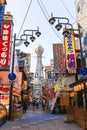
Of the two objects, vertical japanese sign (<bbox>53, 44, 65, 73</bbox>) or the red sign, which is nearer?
the red sign

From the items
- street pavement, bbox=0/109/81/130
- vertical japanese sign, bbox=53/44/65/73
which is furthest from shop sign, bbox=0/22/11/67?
vertical japanese sign, bbox=53/44/65/73

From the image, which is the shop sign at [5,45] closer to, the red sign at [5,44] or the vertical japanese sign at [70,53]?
the red sign at [5,44]

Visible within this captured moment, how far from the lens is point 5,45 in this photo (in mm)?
20391

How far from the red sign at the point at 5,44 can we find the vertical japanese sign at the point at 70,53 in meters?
6.87

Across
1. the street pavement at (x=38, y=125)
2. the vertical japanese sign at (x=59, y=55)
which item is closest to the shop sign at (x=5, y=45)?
the street pavement at (x=38, y=125)

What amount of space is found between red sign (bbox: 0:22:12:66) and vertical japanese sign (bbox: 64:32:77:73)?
687cm

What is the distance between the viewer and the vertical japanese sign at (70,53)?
79.6 ft

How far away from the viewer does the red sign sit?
65.5 ft

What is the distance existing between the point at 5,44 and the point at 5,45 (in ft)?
0.35

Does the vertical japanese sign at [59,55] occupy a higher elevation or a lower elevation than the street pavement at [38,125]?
higher

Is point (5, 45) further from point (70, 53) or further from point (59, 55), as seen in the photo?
point (59, 55)

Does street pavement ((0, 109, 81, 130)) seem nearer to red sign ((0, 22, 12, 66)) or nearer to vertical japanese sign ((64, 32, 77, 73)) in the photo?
red sign ((0, 22, 12, 66))

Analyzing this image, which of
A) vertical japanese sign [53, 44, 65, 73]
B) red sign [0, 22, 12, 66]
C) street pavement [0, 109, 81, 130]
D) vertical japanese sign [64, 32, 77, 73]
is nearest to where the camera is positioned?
street pavement [0, 109, 81, 130]

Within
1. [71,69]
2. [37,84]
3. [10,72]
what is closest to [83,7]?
[71,69]
